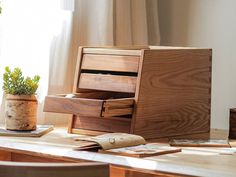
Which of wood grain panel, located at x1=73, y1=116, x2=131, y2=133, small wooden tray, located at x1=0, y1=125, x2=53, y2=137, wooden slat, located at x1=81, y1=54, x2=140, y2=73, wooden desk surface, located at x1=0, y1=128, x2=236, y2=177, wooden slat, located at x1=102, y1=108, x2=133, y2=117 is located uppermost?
wooden slat, located at x1=81, y1=54, x2=140, y2=73

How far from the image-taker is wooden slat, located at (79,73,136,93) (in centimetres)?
193

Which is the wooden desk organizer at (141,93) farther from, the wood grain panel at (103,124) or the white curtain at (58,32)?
the white curtain at (58,32)

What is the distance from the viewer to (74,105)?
1889 millimetres

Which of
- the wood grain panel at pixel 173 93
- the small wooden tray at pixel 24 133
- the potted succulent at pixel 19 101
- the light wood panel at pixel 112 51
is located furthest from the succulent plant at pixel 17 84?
the wood grain panel at pixel 173 93

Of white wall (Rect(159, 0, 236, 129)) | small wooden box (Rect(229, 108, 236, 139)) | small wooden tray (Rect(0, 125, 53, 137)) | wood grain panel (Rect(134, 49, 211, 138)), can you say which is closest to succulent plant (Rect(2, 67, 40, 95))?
small wooden tray (Rect(0, 125, 53, 137))

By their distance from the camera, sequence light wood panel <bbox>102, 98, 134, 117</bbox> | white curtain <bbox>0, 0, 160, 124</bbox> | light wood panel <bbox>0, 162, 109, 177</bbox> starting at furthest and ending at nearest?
white curtain <bbox>0, 0, 160, 124</bbox> < light wood panel <bbox>102, 98, 134, 117</bbox> < light wood panel <bbox>0, 162, 109, 177</bbox>

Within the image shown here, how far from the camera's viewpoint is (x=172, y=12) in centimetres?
262

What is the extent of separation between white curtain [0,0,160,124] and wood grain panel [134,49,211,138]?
478 mm

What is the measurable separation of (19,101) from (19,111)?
0.11 ft

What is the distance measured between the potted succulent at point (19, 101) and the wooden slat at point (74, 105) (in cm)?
7

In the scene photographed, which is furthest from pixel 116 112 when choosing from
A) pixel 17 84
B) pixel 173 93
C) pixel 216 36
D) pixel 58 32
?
pixel 216 36

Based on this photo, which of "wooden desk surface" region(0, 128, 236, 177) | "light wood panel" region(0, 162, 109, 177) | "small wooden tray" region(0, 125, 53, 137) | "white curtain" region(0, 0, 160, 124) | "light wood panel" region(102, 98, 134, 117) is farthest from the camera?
"white curtain" region(0, 0, 160, 124)

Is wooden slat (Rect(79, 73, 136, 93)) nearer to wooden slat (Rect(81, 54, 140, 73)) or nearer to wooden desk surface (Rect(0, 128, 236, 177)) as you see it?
wooden slat (Rect(81, 54, 140, 73))

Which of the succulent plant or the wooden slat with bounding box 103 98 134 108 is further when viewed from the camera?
the succulent plant
